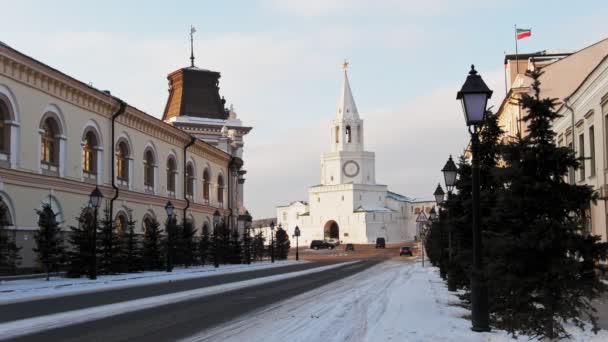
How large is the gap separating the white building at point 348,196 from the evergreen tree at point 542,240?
115028mm

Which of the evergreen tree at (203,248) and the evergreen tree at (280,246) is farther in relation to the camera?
the evergreen tree at (280,246)

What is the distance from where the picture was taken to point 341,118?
130 m

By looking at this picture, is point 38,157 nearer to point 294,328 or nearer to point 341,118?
point 294,328

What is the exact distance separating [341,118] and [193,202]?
83051 millimetres

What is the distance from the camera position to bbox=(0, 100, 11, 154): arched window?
26531 mm

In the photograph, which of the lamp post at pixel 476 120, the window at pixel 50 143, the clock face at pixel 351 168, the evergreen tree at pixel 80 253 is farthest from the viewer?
the clock face at pixel 351 168

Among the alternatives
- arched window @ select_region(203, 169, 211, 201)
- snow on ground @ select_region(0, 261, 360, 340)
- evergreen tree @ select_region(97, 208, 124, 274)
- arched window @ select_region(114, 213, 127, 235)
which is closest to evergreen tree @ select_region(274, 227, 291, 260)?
arched window @ select_region(203, 169, 211, 201)

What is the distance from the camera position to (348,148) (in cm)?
13050

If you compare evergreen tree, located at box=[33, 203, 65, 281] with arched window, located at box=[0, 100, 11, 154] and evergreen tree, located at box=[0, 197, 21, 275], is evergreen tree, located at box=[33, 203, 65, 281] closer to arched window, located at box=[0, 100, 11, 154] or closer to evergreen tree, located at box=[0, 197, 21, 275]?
evergreen tree, located at box=[0, 197, 21, 275]

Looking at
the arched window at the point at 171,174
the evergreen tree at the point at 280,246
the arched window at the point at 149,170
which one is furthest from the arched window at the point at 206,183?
the evergreen tree at the point at 280,246

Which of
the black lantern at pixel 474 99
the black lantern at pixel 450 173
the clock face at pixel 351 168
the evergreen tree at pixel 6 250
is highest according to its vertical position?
the clock face at pixel 351 168

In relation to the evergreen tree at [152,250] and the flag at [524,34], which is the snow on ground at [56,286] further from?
the flag at [524,34]

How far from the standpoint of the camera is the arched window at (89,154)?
33.3 m

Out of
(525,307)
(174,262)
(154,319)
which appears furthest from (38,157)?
(525,307)
